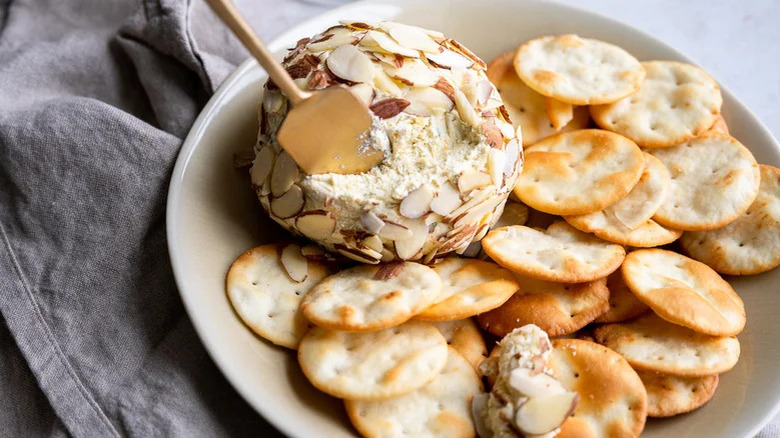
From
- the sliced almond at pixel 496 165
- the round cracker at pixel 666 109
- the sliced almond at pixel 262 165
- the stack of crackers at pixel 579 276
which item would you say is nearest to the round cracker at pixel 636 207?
the stack of crackers at pixel 579 276

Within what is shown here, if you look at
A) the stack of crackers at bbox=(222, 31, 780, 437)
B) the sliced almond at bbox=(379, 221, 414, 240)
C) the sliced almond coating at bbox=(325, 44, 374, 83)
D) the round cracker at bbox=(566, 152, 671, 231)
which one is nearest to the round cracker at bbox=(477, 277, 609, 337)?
the stack of crackers at bbox=(222, 31, 780, 437)

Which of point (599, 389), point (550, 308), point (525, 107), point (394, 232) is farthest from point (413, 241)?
point (525, 107)

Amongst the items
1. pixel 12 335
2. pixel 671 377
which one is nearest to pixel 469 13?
pixel 671 377

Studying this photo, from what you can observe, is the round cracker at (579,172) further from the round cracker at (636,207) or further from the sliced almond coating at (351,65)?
the sliced almond coating at (351,65)

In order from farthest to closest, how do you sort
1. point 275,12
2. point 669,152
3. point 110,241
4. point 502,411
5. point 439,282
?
point 275,12
point 669,152
point 110,241
point 439,282
point 502,411

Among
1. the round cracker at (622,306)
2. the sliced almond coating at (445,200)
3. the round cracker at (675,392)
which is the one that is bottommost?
the round cracker at (675,392)

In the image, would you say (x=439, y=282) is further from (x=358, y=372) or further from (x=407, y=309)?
(x=358, y=372)
